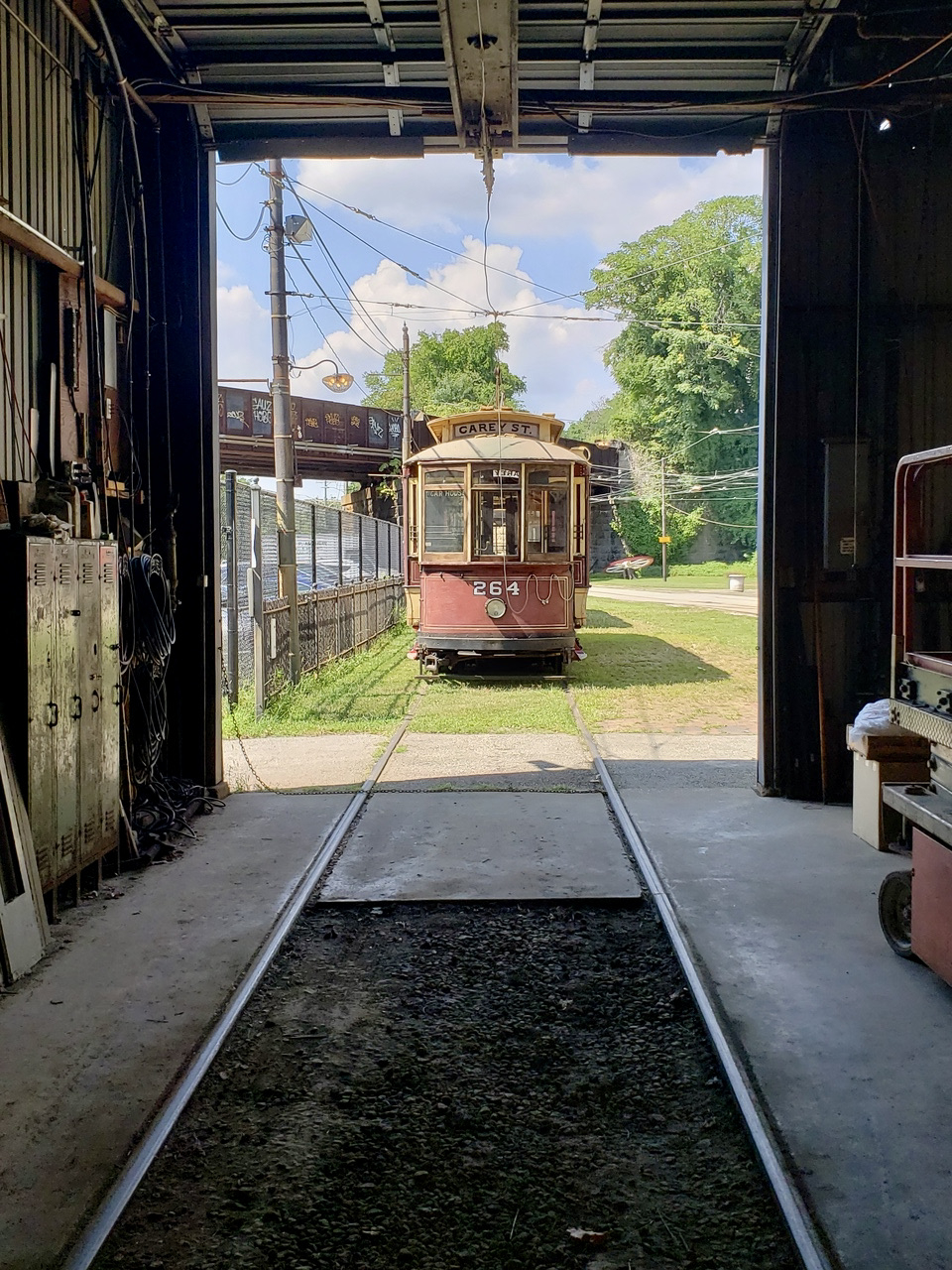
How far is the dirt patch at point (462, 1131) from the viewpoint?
2555mm

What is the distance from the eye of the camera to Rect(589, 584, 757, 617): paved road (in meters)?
32.8

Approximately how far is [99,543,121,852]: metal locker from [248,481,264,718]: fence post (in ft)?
17.0

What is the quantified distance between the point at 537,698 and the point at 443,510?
3.00m

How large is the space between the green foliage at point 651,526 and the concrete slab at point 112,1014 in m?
54.0

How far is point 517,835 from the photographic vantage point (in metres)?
6.51

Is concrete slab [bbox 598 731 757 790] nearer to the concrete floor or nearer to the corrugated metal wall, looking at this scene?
the concrete floor

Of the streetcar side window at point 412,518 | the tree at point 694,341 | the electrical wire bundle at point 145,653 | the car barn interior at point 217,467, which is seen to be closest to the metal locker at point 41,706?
the car barn interior at point 217,467

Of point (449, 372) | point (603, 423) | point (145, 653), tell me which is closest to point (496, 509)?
point (145, 653)

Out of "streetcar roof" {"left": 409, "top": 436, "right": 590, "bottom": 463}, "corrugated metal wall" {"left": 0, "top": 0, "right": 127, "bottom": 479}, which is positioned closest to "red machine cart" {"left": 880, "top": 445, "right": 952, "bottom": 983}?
"corrugated metal wall" {"left": 0, "top": 0, "right": 127, "bottom": 479}

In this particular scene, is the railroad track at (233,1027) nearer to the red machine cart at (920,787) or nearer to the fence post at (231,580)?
the red machine cart at (920,787)

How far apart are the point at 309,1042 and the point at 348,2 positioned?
584cm

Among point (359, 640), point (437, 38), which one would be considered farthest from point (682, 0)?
point (359, 640)

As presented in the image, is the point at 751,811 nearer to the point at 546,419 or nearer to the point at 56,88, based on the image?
the point at 56,88

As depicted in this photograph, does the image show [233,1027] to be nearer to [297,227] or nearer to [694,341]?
[297,227]
